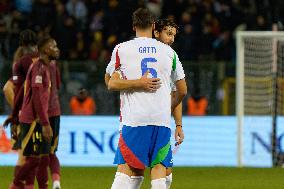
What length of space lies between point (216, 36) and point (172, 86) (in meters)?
13.1

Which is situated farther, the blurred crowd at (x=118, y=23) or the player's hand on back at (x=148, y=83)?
the blurred crowd at (x=118, y=23)

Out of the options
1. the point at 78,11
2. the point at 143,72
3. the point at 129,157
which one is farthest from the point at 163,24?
the point at 78,11

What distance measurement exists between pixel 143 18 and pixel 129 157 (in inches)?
44.2

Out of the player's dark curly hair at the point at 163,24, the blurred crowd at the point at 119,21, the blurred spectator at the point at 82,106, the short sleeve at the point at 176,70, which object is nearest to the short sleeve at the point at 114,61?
the short sleeve at the point at 176,70

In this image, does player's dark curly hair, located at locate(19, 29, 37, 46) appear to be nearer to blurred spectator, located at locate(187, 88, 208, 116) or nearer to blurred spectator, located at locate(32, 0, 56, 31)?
blurred spectator, located at locate(187, 88, 208, 116)

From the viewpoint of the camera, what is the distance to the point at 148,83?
8.22 meters

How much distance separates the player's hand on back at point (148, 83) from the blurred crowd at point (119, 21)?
502 inches

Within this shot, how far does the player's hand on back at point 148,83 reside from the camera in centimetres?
822

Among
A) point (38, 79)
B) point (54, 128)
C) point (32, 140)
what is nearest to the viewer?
point (38, 79)

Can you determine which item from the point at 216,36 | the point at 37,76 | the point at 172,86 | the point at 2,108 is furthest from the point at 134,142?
the point at 216,36

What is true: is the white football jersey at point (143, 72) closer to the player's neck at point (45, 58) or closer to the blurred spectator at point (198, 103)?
the player's neck at point (45, 58)

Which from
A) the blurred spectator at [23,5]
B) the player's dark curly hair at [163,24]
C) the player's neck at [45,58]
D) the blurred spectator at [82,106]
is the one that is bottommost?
the blurred spectator at [82,106]

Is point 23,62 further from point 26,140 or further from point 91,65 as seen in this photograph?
point 91,65

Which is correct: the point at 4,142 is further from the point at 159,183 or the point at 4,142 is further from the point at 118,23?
the point at 159,183
